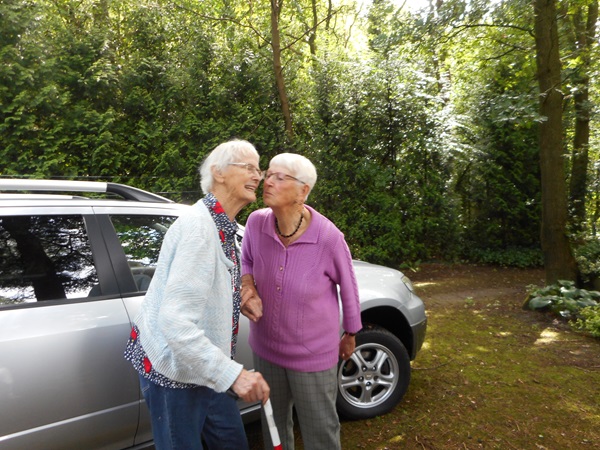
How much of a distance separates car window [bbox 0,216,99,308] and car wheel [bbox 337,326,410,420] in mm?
1798

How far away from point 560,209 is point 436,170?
287 cm

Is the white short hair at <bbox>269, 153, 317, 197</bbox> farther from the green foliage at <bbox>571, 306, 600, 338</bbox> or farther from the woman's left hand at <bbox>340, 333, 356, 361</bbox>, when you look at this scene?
the green foliage at <bbox>571, 306, 600, 338</bbox>

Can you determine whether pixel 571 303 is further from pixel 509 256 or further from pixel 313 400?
pixel 313 400

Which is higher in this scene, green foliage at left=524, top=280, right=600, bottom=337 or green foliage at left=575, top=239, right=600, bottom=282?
green foliage at left=575, top=239, right=600, bottom=282

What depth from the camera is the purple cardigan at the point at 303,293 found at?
2.09 meters

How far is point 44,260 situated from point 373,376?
229 centimetres

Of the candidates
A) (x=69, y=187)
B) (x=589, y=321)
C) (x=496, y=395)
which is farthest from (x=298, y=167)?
(x=589, y=321)

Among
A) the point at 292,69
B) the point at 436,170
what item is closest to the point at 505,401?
the point at 436,170

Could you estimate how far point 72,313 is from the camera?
85.8 inches

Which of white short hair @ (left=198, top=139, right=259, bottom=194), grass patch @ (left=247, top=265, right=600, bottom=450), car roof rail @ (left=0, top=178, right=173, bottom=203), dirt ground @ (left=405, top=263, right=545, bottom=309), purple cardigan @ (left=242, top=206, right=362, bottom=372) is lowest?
dirt ground @ (left=405, top=263, right=545, bottom=309)

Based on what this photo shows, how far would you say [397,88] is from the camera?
Answer: 8656 mm

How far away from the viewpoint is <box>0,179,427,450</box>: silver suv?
6.62 feet

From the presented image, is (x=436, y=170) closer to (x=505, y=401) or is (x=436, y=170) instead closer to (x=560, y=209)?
(x=560, y=209)

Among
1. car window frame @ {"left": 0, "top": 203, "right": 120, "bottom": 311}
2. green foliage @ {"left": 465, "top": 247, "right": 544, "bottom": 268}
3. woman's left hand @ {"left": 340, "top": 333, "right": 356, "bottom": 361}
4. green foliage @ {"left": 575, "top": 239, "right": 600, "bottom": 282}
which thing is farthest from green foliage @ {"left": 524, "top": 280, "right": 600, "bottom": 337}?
car window frame @ {"left": 0, "top": 203, "right": 120, "bottom": 311}
